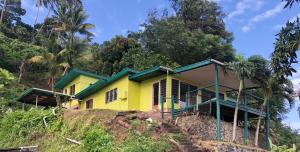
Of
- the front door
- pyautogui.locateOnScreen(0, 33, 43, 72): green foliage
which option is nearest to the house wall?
the front door

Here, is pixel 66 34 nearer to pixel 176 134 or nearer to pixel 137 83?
pixel 137 83

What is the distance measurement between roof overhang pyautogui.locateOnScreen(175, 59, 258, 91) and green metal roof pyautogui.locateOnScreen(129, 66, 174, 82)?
729mm

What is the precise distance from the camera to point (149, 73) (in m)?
22.7

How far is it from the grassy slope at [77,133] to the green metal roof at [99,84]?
5160 mm

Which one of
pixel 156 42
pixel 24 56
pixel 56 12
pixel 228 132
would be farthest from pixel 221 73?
pixel 56 12

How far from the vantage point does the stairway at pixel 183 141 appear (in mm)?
15922

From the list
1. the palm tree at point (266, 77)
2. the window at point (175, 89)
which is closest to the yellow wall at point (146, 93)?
the window at point (175, 89)

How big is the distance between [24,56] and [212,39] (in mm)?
22001

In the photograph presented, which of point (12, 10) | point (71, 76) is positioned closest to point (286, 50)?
point (71, 76)

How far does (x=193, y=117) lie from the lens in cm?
1838

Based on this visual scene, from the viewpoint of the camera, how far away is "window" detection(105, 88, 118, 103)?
25.8 meters

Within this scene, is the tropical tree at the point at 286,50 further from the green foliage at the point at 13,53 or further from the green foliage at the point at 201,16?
the green foliage at the point at 13,53

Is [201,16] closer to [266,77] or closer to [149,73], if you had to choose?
[149,73]

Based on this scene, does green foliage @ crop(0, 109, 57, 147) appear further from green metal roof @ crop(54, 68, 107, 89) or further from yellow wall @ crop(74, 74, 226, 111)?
green metal roof @ crop(54, 68, 107, 89)
